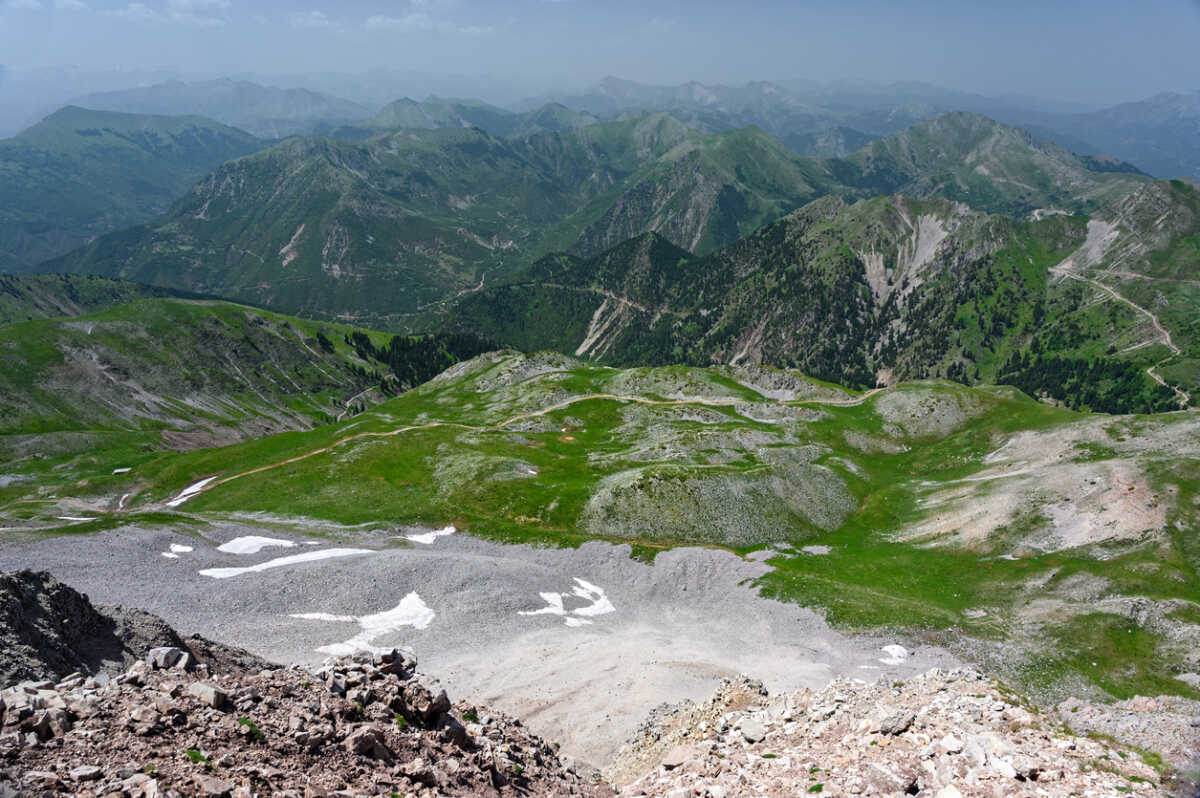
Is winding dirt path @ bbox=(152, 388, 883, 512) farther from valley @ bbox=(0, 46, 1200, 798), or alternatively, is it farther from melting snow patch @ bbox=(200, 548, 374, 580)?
melting snow patch @ bbox=(200, 548, 374, 580)

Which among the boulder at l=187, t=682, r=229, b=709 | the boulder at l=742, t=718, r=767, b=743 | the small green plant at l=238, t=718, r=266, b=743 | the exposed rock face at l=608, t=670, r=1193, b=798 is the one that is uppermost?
the boulder at l=187, t=682, r=229, b=709

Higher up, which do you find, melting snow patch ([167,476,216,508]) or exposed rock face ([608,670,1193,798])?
exposed rock face ([608,670,1193,798])

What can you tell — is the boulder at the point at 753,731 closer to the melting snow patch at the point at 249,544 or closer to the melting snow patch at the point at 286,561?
the melting snow patch at the point at 286,561

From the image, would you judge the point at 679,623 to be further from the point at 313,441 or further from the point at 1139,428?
the point at 313,441

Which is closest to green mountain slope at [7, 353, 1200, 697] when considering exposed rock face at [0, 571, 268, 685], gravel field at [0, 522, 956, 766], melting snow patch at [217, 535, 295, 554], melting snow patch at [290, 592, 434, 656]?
gravel field at [0, 522, 956, 766]

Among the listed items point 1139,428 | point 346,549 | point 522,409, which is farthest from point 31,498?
point 1139,428

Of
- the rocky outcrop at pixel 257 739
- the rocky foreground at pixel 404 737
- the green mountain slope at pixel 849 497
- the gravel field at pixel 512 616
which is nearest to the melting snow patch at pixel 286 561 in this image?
the gravel field at pixel 512 616

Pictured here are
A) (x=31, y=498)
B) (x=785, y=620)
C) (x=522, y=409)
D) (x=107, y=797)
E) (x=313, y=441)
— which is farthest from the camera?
(x=522, y=409)
